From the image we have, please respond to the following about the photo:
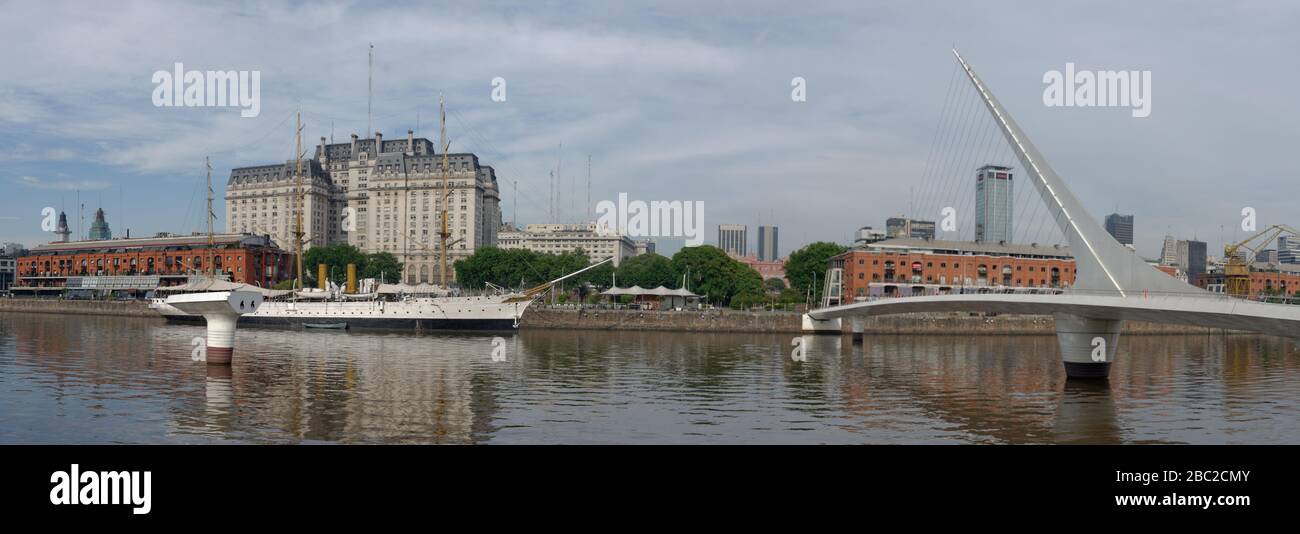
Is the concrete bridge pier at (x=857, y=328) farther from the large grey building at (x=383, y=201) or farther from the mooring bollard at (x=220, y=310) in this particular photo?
Answer: the large grey building at (x=383, y=201)

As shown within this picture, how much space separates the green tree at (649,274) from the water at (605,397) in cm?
6790

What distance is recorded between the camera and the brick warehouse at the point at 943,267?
93.1m

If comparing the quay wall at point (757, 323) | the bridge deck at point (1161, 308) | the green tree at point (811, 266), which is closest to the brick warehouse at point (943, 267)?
the green tree at point (811, 266)

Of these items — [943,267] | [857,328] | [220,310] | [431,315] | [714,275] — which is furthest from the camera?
[714,275]

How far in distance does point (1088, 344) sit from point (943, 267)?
63320 mm

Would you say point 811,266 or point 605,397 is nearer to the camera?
point 605,397

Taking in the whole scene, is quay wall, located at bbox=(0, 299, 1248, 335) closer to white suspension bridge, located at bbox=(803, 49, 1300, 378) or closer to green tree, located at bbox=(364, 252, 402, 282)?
white suspension bridge, located at bbox=(803, 49, 1300, 378)

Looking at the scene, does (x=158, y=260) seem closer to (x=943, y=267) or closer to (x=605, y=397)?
(x=943, y=267)

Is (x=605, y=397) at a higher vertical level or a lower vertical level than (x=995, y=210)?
lower

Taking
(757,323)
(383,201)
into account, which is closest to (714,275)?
(757,323)

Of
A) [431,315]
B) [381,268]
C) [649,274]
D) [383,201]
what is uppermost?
[383,201]

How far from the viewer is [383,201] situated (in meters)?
163
